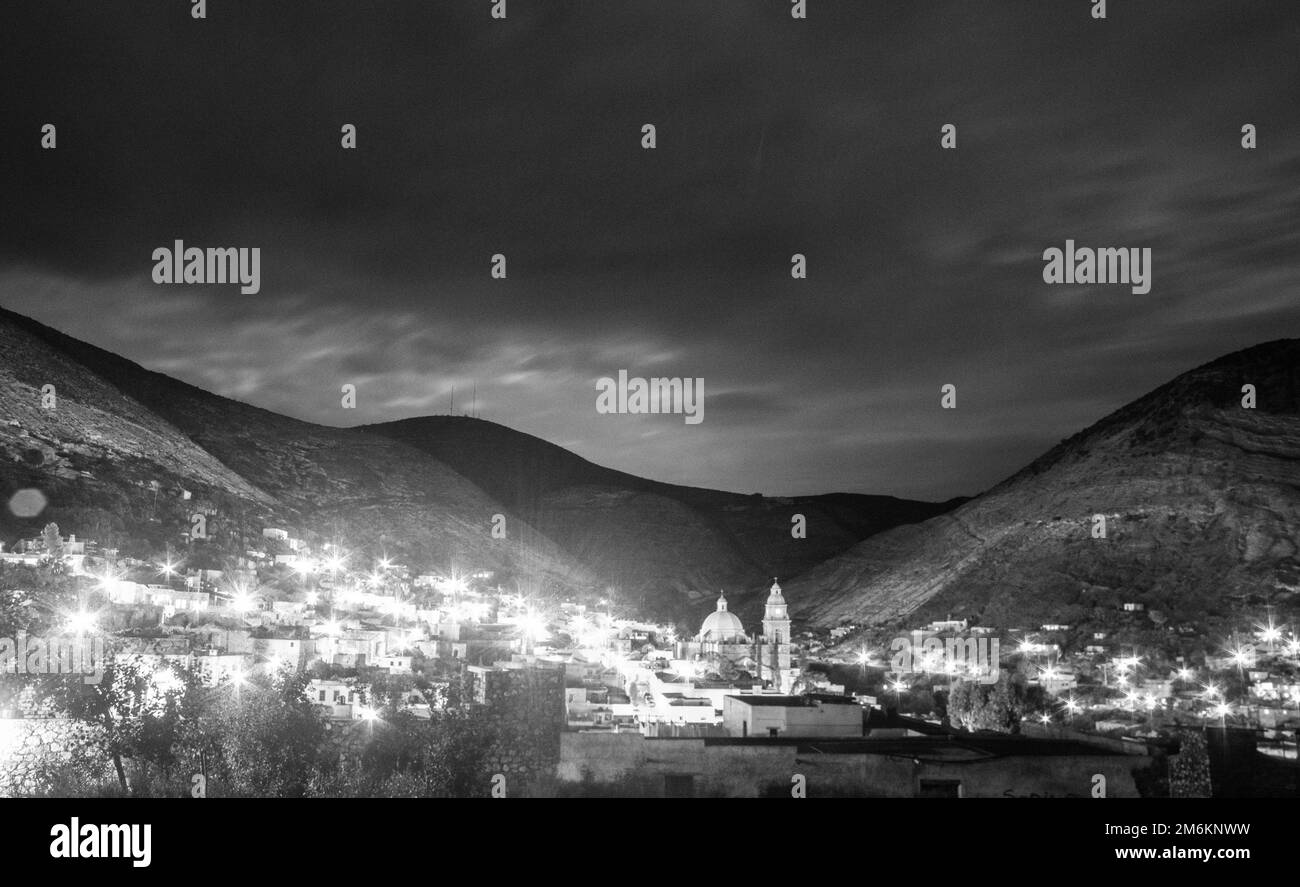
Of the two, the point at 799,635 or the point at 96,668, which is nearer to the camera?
the point at 96,668

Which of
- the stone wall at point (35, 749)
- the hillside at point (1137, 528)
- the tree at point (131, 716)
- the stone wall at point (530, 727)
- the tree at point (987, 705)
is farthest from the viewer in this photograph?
the hillside at point (1137, 528)

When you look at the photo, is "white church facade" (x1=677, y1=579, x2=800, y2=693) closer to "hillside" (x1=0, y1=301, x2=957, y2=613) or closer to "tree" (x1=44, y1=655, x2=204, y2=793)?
"hillside" (x1=0, y1=301, x2=957, y2=613)

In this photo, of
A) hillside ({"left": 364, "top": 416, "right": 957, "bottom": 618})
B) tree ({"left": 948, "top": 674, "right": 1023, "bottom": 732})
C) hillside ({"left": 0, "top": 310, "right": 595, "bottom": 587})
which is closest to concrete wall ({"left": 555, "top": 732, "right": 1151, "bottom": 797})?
tree ({"left": 948, "top": 674, "right": 1023, "bottom": 732})

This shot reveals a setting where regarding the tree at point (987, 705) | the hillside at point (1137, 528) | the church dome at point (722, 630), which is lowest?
the tree at point (987, 705)

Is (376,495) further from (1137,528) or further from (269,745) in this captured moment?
(269,745)

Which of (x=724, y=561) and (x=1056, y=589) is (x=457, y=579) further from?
(x=724, y=561)

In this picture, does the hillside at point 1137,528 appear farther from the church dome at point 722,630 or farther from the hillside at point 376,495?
the hillside at point 376,495

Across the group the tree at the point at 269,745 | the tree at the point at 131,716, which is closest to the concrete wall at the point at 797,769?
the tree at the point at 269,745

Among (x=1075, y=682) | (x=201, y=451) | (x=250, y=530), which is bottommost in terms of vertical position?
(x=1075, y=682)
